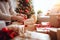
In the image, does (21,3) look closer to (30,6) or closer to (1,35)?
(30,6)

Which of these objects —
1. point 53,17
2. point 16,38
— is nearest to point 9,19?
point 16,38

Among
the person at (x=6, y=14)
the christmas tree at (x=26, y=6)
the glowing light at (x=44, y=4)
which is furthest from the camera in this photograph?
the glowing light at (x=44, y=4)

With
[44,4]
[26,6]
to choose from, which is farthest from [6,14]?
[44,4]

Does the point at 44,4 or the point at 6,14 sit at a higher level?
the point at 44,4

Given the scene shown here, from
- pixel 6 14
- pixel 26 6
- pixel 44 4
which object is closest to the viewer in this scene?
pixel 6 14

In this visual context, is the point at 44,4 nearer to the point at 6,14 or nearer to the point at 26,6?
the point at 26,6

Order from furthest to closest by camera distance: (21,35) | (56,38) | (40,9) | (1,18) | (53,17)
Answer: (40,9)
(53,17)
(1,18)
(56,38)
(21,35)

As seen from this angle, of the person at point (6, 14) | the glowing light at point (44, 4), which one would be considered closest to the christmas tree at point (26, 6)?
the glowing light at point (44, 4)

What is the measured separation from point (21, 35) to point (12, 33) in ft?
0.38

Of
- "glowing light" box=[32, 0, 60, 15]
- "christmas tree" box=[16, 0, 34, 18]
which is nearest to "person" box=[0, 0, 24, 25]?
"christmas tree" box=[16, 0, 34, 18]

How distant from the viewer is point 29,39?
166 centimetres

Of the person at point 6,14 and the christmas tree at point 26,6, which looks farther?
the christmas tree at point 26,6

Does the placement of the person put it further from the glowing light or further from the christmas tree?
the glowing light

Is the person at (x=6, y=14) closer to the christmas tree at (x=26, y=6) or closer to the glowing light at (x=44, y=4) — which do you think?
the christmas tree at (x=26, y=6)
